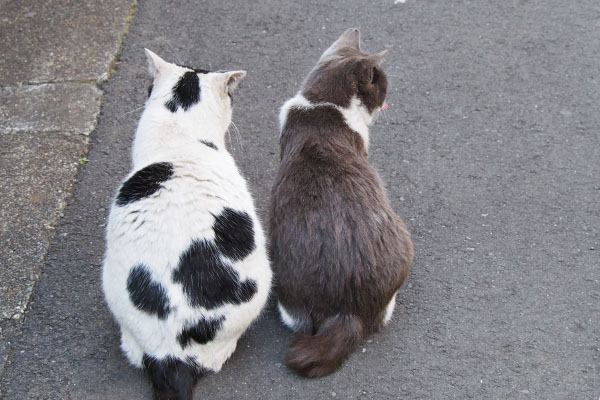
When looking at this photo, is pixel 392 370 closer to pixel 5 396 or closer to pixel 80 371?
pixel 80 371

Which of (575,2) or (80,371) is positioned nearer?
(80,371)

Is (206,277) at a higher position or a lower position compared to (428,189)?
higher

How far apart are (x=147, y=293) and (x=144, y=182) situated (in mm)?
542

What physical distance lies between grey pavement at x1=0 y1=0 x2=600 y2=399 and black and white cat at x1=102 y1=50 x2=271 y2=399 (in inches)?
11.0

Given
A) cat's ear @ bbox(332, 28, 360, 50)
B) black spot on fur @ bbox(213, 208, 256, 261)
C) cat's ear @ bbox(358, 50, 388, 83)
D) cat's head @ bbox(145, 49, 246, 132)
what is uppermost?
cat's ear @ bbox(358, 50, 388, 83)

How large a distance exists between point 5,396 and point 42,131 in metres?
2.00

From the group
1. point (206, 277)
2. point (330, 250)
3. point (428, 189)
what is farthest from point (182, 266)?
point (428, 189)

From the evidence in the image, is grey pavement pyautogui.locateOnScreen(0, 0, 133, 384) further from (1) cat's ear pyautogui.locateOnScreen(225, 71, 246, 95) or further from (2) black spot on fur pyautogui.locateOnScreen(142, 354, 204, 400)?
(1) cat's ear pyautogui.locateOnScreen(225, 71, 246, 95)

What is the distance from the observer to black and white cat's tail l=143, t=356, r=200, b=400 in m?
2.75

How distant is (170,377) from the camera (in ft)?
9.03

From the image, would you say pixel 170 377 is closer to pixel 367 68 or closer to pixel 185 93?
pixel 185 93

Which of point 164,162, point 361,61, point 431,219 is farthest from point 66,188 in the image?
point 431,219

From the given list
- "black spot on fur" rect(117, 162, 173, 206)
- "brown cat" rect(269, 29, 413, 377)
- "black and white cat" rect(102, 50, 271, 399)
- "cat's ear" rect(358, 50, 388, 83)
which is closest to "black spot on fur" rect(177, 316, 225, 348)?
"black and white cat" rect(102, 50, 271, 399)

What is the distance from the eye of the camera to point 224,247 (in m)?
2.78
